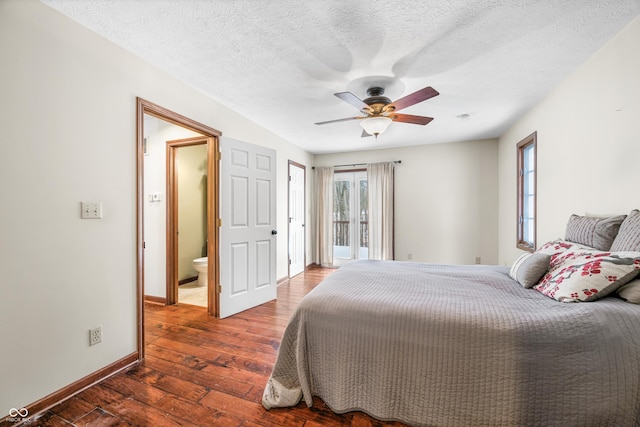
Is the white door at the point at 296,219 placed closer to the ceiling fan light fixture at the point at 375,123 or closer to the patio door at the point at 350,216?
the patio door at the point at 350,216

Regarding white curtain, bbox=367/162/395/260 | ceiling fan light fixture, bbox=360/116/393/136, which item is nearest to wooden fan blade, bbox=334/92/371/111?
ceiling fan light fixture, bbox=360/116/393/136

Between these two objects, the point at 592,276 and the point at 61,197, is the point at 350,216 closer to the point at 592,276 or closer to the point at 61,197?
the point at 592,276

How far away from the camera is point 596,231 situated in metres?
1.81

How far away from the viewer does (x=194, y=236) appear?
4383mm

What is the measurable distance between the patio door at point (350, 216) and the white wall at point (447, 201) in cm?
61

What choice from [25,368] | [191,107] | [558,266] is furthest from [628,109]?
[25,368]

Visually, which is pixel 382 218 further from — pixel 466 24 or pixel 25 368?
pixel 25 368

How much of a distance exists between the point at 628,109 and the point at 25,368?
411 cm

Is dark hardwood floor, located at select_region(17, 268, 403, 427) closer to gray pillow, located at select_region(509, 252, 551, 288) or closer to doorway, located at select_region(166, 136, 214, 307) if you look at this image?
doorway, located at select_region(166, 136, 214, 307)

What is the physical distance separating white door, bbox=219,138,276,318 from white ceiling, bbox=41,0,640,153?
70cm

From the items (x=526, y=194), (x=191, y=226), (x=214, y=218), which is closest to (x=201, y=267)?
(x=191, y=226)

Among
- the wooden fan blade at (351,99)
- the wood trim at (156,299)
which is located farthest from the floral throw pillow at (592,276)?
the wood trim at (156,299)

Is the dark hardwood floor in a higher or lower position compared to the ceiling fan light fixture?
lower

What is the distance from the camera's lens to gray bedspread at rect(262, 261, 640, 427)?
114 centimetres
